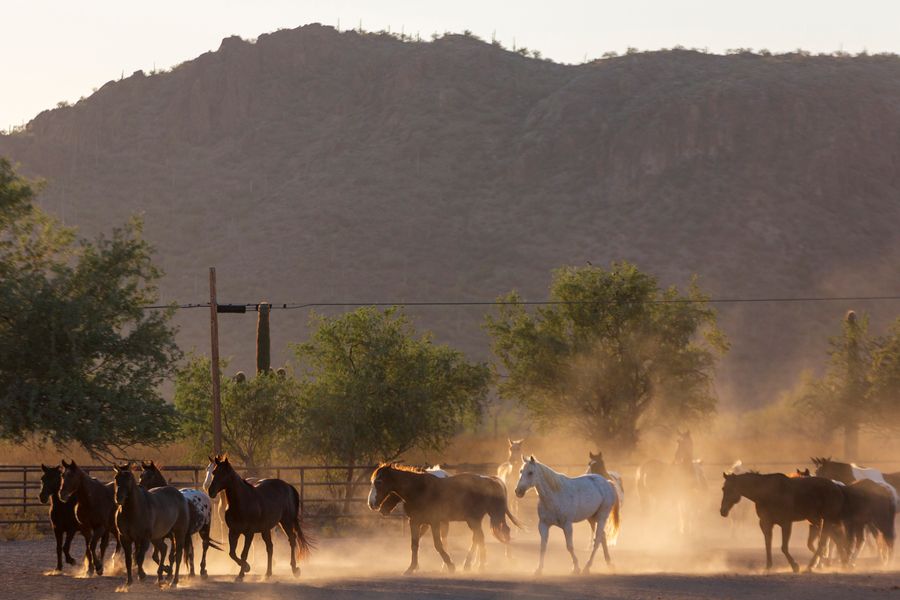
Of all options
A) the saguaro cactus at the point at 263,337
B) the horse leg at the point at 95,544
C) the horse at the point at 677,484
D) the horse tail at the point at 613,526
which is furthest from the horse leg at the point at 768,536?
the saguaro cactus at the point at 263,337

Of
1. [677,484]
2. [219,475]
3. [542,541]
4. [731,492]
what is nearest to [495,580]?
[542,541]

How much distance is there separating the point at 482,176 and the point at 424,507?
106934 millimetres

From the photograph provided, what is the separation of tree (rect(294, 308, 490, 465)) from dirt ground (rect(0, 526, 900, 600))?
12064 millimetres

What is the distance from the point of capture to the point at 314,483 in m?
35.2

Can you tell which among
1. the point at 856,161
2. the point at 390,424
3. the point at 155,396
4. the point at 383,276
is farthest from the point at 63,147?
the point at 155,396

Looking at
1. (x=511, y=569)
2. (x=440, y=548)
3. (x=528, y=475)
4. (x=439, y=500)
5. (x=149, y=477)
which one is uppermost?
(x=528, y=475)

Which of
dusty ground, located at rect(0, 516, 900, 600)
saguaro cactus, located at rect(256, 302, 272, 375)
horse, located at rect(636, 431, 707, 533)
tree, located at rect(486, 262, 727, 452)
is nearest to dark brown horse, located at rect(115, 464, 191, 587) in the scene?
dusty ground, located at rect(0, 516, 900, 600)

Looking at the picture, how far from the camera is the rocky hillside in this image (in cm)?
10719

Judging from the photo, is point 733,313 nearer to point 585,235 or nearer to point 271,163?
point 585,235

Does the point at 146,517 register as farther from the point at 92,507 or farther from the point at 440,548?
the point at 440,548

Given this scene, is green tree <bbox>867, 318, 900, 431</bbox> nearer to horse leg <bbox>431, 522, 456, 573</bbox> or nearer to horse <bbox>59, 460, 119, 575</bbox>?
horse leg <bbox>431, 522, 456, 573</bbox>

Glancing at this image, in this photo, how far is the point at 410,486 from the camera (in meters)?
23.0

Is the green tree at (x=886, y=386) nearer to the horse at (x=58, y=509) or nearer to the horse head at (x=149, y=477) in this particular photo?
the horse head at (x=149, y=477)

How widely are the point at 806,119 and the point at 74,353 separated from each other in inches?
4726
